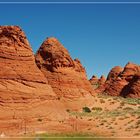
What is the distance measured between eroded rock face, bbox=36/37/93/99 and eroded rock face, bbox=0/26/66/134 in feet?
36.8

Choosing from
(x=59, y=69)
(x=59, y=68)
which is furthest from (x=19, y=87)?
(x=59, y=68)

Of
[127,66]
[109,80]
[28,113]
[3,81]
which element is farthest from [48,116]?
[109,80]

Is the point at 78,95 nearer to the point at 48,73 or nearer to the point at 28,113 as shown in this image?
the point at 48,73

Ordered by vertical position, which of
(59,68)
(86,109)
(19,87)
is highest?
(59,68)

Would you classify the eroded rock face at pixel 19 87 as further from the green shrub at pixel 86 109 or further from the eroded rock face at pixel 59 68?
the eroded rock face at pixel 59 68

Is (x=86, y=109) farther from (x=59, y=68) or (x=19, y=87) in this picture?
(x=19, y=87)

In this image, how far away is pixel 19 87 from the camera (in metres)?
37.0

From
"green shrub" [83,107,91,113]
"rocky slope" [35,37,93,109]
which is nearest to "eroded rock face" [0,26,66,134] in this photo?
"green shrub" [83,107,91,113]

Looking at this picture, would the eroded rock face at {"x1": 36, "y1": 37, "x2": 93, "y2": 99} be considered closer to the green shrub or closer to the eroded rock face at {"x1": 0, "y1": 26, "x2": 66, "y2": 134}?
the green shrub

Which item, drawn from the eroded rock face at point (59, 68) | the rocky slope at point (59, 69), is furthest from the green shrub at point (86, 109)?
the eroded rock face at point (59, 68)

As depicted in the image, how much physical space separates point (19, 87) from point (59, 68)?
1591 centimetres

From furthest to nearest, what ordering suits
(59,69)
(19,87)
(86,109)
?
(59,69), (86,109), (19,87)

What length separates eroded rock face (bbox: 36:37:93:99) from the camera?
170ft

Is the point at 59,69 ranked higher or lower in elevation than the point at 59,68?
lower
